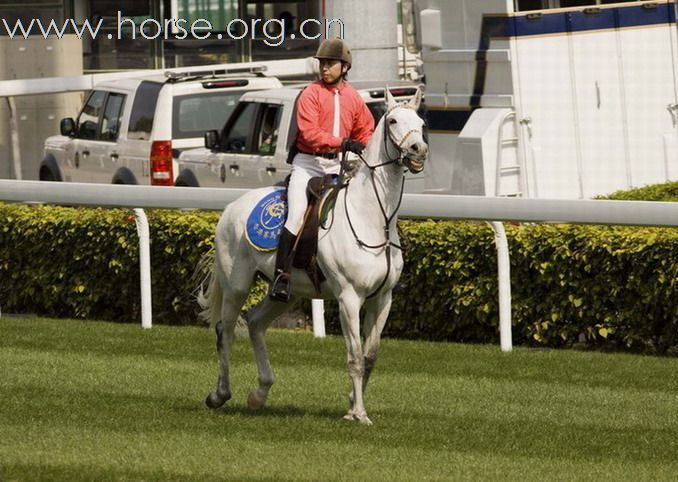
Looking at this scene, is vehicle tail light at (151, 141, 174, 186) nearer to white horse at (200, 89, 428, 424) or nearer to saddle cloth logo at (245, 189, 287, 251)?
saddle cloth logo at (245, 189, 287, 251)

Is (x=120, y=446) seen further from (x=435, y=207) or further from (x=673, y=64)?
(x=673, y=64)

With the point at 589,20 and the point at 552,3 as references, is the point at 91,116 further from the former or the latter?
the point at 589,20

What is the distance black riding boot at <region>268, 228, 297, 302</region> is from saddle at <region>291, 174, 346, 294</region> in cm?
4

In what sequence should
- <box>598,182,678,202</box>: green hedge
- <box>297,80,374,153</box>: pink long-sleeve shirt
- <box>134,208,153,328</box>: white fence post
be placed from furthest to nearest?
1. <box>598,182,678,202</box>: green hedge
2. <box>134,208,153,328</box>: white fence post
3. <box>297,80,374,153</box>: pink long-sleeve shirt

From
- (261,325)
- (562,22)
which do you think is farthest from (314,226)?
(562,22)

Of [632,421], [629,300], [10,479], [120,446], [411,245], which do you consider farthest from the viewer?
[411,245]

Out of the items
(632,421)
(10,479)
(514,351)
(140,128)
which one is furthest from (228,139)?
(10,479)

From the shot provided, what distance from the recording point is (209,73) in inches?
832

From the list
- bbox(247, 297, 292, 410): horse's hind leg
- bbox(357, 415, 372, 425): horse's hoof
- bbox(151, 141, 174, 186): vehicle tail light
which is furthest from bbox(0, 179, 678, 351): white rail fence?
bbox(151, 141, 174, 186): vehicle tail light

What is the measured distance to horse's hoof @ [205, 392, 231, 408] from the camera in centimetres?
1059

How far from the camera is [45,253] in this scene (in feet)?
51.9

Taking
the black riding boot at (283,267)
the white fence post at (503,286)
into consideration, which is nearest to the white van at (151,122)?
the white fence post at (503,286)

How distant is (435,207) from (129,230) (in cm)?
337

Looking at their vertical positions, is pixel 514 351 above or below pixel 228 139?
below
